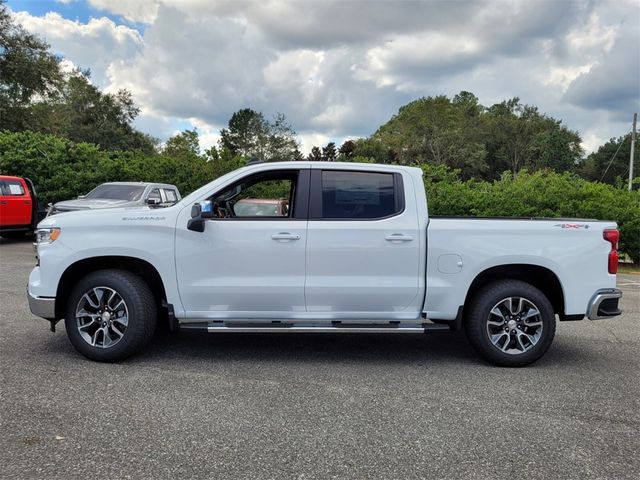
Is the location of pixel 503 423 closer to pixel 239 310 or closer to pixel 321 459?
pixel 321 459

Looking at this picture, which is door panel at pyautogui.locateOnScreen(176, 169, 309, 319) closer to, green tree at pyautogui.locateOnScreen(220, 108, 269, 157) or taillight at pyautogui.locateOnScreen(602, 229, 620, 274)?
taillight at pyautogui.locateOnScreen(602, 229, 620, 274)

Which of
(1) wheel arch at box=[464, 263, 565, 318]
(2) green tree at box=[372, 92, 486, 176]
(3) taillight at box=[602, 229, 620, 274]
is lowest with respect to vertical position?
(1) wheel arch at box=[464, 263, 565, 318]

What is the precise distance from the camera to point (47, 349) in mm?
5418

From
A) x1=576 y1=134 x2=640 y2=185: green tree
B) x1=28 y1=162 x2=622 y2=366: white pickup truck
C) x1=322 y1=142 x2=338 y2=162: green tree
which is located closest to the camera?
x1=28 y1=162 x2=622 y2=366: white pickup truck

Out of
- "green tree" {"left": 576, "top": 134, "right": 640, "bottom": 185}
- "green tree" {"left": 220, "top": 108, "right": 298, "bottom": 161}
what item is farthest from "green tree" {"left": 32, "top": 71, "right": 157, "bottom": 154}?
"green tree" {"left": 576, "top": 134, "right": 640, "bottom": 185}

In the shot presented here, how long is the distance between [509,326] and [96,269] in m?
4.01

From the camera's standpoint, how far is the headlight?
5.05 metres

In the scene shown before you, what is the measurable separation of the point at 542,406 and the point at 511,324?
41.0 inches

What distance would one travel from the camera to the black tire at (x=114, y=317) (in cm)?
493

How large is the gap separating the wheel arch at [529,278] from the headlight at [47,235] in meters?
3.96

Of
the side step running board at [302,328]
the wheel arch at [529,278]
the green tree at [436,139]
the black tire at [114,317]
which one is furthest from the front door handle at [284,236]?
the green tree at [436,139]

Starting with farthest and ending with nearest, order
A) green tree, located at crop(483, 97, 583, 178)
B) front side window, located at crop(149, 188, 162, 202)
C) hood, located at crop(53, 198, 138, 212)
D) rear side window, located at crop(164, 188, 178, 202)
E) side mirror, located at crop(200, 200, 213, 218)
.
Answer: green tree, located at crop(483, 97, 583, 178) < rear side window, located at crop(164, 188, 178, 202) < front side window, located at crop(149, 188, 162, 202) < hood, located at crop(53, 198, 138, 212) < side mirror, located at crop(200, 200, 213, 218)

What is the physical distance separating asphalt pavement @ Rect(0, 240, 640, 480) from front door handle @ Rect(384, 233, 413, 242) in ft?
4.04

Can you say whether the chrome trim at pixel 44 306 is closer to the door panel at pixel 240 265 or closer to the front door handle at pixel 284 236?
the door panel at pixel 240 265
